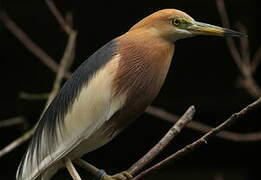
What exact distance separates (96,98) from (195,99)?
1127 mm

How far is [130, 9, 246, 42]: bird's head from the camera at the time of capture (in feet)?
6.14

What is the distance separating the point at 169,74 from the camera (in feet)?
9.91

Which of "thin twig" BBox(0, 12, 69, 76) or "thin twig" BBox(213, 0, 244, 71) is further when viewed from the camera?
"thin twig" BBox(0, 12, 69, 76)

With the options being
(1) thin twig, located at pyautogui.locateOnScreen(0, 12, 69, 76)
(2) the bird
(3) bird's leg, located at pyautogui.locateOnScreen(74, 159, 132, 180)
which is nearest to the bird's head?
(2) the bird

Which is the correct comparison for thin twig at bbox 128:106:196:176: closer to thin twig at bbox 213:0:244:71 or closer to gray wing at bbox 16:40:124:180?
gray wing at bbox 16:40:124:180

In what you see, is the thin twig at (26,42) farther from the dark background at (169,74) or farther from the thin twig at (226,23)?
the thin twig at (226,23)

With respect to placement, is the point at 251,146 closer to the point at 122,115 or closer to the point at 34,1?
the point at 34,1

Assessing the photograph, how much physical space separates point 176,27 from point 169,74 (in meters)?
1.13

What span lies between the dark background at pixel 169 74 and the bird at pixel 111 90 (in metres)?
0.89

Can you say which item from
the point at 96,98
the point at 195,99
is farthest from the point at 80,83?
the point at 195,99

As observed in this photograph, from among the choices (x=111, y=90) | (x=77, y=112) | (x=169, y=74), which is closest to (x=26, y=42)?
(x=77, y=112)

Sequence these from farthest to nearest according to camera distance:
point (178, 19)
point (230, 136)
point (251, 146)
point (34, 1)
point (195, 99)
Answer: point (251, 146) < point (195, 99) < point (34, 1) < point (230, 136) < point (178, 19)

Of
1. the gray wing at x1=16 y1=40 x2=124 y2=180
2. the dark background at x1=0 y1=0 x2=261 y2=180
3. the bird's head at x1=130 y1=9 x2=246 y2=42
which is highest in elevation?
the bird's head at x1=130 y1=9 x2=246 y2=42

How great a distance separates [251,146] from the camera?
3326 millimetres
